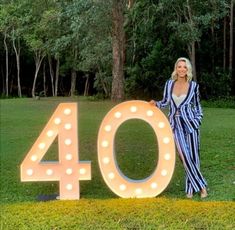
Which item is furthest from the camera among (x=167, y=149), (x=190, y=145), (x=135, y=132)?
(x=135, y=132)

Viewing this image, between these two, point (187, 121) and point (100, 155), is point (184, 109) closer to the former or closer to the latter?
point (187, 121)

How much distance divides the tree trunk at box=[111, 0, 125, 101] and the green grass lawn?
8142 millimetres

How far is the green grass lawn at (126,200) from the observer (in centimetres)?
436

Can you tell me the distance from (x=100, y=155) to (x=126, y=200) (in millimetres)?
564

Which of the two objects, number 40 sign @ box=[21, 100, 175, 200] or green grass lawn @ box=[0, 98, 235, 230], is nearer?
green grass lawn @ box=[0, 98, 235, 230]

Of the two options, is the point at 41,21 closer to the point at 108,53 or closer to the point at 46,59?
the point at 108,53

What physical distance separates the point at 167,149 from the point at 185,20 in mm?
15494

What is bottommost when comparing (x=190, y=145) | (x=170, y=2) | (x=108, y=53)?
(x=190, y=145)

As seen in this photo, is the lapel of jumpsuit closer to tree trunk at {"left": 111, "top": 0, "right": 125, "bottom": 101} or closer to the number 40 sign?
the number 40 sign

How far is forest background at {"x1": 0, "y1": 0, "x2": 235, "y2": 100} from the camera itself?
19.0 metres

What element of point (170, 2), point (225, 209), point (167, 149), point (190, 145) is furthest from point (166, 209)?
point (170, 2)

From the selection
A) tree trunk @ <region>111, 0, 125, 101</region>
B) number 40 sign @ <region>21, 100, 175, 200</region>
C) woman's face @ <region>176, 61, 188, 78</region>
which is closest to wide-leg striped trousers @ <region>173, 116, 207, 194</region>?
number 40 sign @ <region>21, 100, 175, 200</region>

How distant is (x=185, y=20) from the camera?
2005cm

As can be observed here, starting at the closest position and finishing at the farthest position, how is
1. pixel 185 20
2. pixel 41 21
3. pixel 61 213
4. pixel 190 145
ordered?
pixel 61 213 < pixel 190 145 < pixel 185 20 < pixel 41 21
